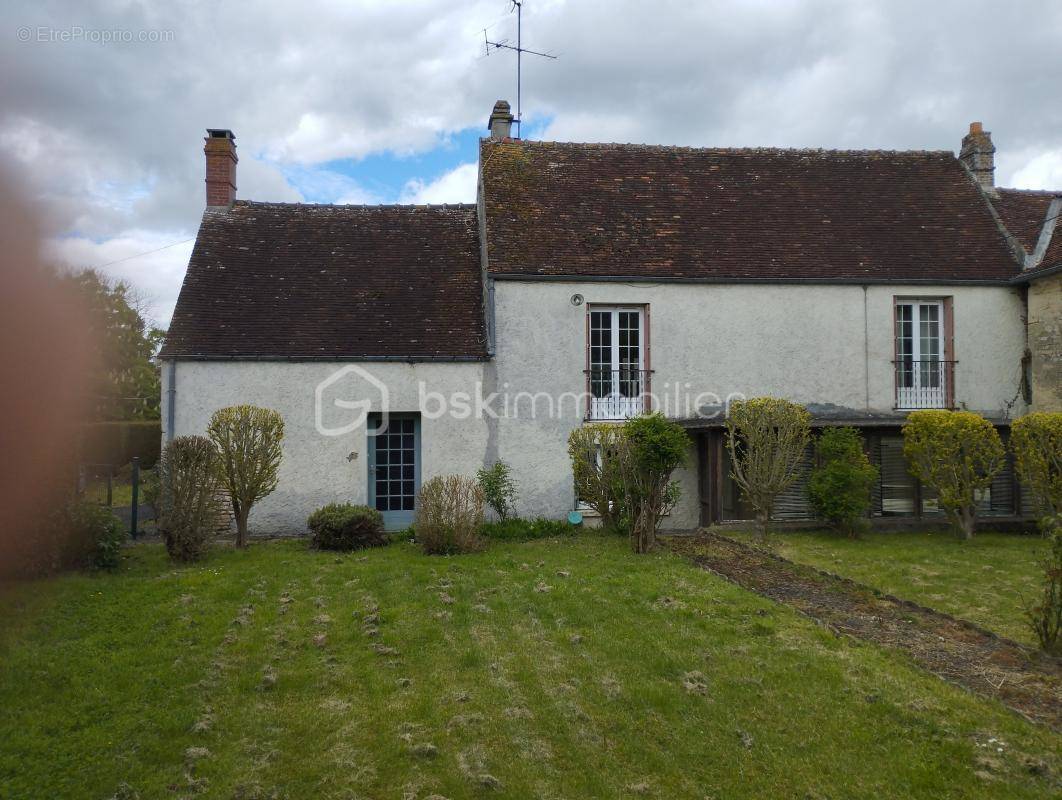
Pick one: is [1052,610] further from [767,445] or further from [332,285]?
[332,285]

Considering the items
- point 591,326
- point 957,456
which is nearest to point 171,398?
point 591,326

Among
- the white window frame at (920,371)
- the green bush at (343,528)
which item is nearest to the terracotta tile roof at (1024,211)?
the white window frame at (920,371)

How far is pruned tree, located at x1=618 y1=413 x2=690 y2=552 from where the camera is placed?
1196 cm

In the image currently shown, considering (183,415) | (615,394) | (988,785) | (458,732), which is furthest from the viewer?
(615,394)

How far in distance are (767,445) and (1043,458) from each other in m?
4.07

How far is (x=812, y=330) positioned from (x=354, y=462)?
9.12 meters

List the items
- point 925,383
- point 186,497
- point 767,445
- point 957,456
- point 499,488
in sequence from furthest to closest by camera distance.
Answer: point 925,383
point 499,488
point 957,456
point 767,445
point 186,497

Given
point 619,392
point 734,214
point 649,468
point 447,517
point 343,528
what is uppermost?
point 734,214

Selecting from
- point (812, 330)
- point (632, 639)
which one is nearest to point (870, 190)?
point (812, 330)

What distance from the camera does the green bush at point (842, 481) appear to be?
505 inches

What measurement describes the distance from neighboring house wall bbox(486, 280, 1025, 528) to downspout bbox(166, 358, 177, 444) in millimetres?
5552

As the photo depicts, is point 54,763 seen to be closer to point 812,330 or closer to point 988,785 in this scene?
point 988,785

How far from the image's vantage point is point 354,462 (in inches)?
560

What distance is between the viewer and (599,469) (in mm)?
13469
